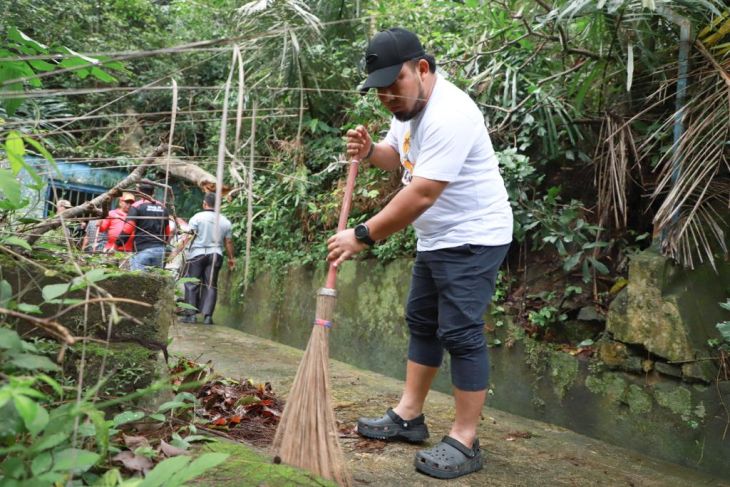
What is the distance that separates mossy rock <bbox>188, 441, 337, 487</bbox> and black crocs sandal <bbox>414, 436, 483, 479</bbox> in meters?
0.54

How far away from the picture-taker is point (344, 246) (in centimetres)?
232

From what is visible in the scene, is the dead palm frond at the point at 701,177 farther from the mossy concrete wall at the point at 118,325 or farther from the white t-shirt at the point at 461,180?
the mossy concrete wall at the point at 118,325

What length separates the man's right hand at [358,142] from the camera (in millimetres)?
2666

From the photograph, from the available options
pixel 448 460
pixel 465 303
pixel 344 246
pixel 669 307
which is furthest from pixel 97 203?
pixel 669 307

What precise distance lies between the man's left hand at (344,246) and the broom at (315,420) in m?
0.05

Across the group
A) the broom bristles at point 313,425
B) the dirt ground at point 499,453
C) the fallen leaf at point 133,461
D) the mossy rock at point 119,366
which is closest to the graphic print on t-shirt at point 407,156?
the broom bristles at point 313,425

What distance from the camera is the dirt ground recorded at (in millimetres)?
2322

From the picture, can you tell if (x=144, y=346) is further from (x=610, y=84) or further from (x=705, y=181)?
(x=610, y=84)

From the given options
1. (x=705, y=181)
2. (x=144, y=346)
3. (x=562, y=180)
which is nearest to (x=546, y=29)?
(x=562, y=180)

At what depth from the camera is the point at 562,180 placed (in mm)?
4035

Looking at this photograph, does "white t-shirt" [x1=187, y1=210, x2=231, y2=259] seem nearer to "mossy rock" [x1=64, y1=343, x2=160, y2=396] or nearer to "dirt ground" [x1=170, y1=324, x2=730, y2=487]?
"dirt ground" [x1=170, y1=324, x2=730, y2=487]

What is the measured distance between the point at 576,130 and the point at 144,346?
2.96 metres

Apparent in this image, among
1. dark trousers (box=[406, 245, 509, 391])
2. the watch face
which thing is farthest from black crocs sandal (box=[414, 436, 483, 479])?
the watch face

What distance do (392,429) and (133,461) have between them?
4.26 feet
